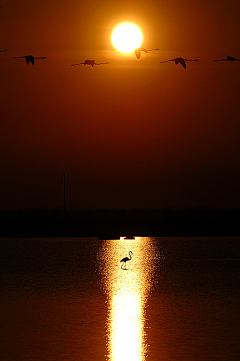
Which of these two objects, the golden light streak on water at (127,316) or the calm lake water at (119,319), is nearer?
the golden light streak on water at (127,316)

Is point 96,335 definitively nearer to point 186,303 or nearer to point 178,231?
point 186,303

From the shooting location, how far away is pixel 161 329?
13.1 meters

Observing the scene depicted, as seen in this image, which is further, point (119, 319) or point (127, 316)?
point (127, 316)

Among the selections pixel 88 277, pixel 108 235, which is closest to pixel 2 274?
pixel 88 277

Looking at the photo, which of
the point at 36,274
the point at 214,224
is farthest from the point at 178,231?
the point at 36,274

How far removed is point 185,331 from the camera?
Result: 12.9 m

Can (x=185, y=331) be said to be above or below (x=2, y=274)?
below

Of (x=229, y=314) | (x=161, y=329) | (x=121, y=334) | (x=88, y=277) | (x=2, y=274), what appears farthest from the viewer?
(x=2, y=274)

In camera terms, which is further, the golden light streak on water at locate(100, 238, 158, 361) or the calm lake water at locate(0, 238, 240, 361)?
the calm lake water at locate(0, 238, 240, 361)

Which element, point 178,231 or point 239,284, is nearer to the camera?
point 239,284

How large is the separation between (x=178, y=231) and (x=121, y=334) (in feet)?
343

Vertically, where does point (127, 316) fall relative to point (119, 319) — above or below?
above

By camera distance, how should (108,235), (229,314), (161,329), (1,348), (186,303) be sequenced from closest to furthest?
(1,348), (161,329), (229,314), (186,303), (108,235)

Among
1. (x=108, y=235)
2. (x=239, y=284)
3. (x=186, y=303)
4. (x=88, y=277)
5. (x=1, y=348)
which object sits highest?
(x=108, y=235)
